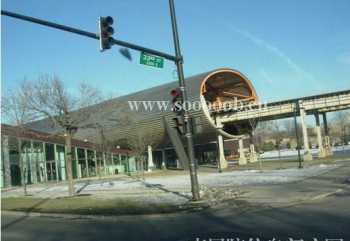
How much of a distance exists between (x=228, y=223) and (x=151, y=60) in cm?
728

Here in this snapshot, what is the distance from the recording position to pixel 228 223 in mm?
12289

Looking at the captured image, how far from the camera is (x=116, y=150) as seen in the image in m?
64.8

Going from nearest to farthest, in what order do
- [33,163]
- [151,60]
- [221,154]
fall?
[151,60], [33,163], [221,154]

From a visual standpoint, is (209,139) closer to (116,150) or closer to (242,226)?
(116,150)

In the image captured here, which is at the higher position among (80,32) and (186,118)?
(80,32)

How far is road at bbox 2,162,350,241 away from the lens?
10.3 metres

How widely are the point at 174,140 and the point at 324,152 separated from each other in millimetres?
42620

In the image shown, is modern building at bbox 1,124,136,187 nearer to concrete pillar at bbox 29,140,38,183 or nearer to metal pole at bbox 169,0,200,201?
concrete pillar at bbox 29,140,38,183

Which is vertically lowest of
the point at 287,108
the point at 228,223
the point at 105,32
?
the point at 228,223

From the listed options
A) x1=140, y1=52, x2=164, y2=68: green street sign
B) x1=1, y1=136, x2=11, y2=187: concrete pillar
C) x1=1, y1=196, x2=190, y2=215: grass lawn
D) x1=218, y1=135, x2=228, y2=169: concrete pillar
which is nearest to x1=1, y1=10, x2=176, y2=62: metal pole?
x1=140, y1=52, x2=164, y2=68: green street sign

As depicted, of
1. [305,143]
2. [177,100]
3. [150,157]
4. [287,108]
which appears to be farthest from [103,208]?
[150,157]

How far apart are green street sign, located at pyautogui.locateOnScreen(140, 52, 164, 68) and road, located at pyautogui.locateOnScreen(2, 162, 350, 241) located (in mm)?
5205

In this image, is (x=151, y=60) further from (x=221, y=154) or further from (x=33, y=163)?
(x=221, y=154)

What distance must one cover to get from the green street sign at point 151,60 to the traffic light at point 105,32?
2016 millimetres
